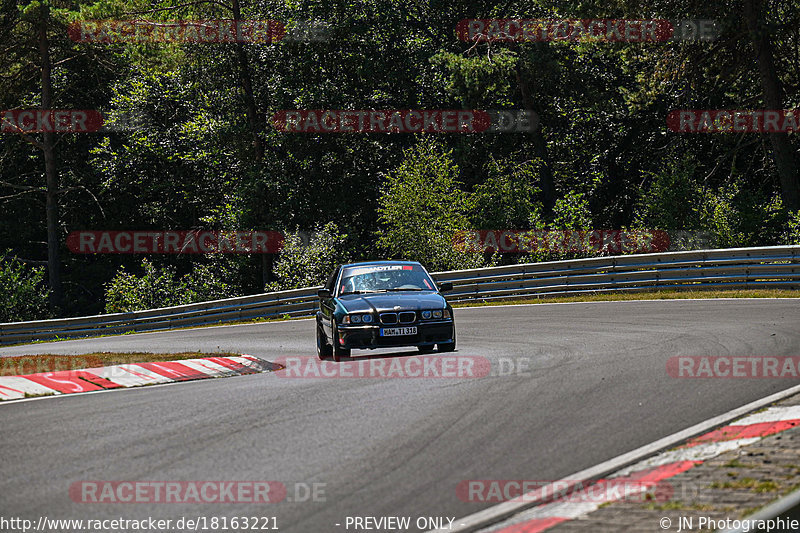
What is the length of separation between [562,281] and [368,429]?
61.5 ft

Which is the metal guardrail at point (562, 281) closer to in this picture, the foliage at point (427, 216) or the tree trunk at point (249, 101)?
the foliage at point (427, 216)

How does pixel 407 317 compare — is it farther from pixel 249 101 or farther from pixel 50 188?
pixel 50 188

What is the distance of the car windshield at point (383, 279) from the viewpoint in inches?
593

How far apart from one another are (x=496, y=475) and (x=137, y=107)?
135ft

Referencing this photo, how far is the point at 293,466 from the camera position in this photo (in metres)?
6.94

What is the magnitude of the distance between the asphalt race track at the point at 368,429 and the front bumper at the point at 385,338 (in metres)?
1.07

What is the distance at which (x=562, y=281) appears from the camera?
86.1 ft

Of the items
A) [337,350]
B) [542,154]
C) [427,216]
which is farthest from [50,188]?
[337,350]

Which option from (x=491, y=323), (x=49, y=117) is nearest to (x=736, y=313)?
(x=491, y=323)

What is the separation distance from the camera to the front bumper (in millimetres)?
13703

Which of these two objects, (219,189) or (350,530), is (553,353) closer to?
(350,530)

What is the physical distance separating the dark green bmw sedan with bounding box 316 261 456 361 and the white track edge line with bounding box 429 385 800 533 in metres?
5.70

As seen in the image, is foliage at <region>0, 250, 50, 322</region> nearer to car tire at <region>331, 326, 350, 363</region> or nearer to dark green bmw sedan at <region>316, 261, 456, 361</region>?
dark green bmw sedan at <region>316, 261, 456, 361</region>

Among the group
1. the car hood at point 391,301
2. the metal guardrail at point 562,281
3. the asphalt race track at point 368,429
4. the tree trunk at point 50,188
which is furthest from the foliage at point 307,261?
the asphalt race track at point 368,429
